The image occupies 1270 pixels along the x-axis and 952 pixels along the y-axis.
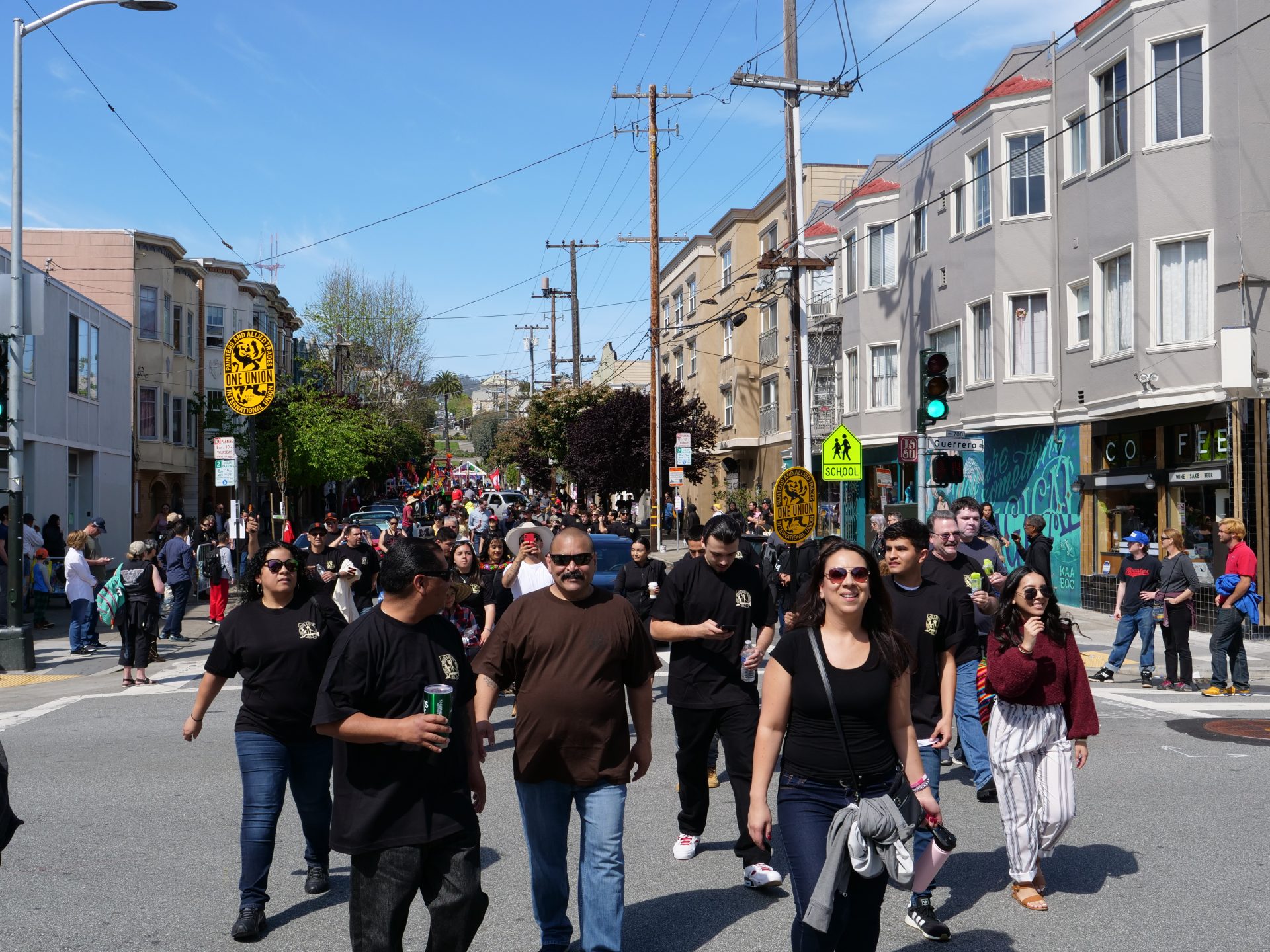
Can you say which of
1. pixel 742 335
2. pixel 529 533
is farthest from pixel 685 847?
pixel 742 335

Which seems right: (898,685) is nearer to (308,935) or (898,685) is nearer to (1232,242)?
(308,935)

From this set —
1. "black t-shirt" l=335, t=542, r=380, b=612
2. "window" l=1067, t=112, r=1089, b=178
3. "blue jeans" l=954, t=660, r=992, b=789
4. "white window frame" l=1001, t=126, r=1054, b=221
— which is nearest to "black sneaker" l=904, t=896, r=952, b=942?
"blue jeans" l=954, t=660, r=992, b=789

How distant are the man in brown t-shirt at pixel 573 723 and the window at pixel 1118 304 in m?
17.2

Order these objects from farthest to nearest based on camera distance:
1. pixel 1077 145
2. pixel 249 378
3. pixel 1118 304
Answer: pixel 1077 145, pixel 1118 304, pixel 249 378

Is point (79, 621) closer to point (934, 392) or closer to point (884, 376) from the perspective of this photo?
point (934, 392)

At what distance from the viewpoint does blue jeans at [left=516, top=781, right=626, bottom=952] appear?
4.80 meters

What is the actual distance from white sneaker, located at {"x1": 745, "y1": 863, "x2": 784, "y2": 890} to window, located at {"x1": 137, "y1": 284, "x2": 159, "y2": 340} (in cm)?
3651

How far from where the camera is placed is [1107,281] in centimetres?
2097

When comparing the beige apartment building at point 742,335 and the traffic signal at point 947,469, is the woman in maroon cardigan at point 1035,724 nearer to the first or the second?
the traffic signal at point 947,469

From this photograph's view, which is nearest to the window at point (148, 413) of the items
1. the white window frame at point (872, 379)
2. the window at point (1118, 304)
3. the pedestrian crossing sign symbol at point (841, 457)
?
the white window frame at point (872, 379)

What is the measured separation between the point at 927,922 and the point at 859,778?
1676 mm

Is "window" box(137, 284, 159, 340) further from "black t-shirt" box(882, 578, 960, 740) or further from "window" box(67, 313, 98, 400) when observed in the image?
"black t-shirt" box(882, 578, 960, 740)

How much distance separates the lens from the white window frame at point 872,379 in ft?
99.1

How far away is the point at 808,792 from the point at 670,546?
36457 millimetres
